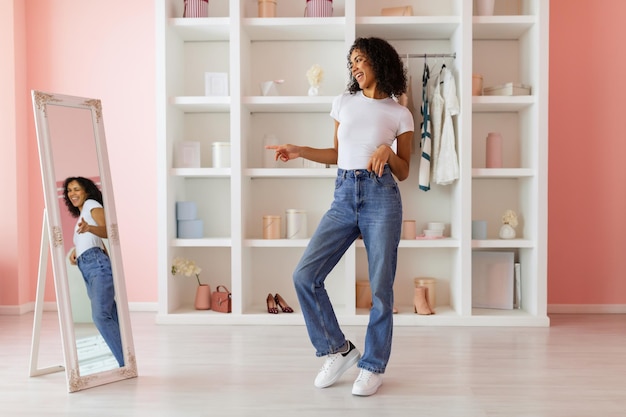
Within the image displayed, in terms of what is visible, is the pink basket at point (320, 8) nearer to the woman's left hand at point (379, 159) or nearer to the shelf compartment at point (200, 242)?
A: the shelf compartment at point (200, 242)

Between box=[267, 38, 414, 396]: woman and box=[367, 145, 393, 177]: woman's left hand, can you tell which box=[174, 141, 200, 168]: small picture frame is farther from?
box=[367, 145, 393, 177]: woman's left hand

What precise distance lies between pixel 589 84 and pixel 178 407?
3.56 m

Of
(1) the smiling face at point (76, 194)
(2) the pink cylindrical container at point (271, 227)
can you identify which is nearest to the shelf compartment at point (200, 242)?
(2) the pink cylindrical container at point (271, 227)

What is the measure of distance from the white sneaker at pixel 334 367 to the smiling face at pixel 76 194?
48.1 inches

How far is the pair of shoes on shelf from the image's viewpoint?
4.42 meters

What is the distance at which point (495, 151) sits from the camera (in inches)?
177

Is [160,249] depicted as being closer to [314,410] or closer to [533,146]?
[314,410]

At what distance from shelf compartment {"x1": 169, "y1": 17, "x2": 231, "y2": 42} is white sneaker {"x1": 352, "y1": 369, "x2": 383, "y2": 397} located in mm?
2485

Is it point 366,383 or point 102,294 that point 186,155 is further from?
point 366,383

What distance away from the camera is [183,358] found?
3.42 metres

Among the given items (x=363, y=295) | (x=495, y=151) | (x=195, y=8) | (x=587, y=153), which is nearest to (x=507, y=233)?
(x=495, y=151)

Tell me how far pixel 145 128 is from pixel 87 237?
2.04m

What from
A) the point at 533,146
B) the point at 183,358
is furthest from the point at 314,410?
the point at 533,146

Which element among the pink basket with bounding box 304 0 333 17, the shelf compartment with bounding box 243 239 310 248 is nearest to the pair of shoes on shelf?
the shelf compartment with bounding box 243 239 310 248
